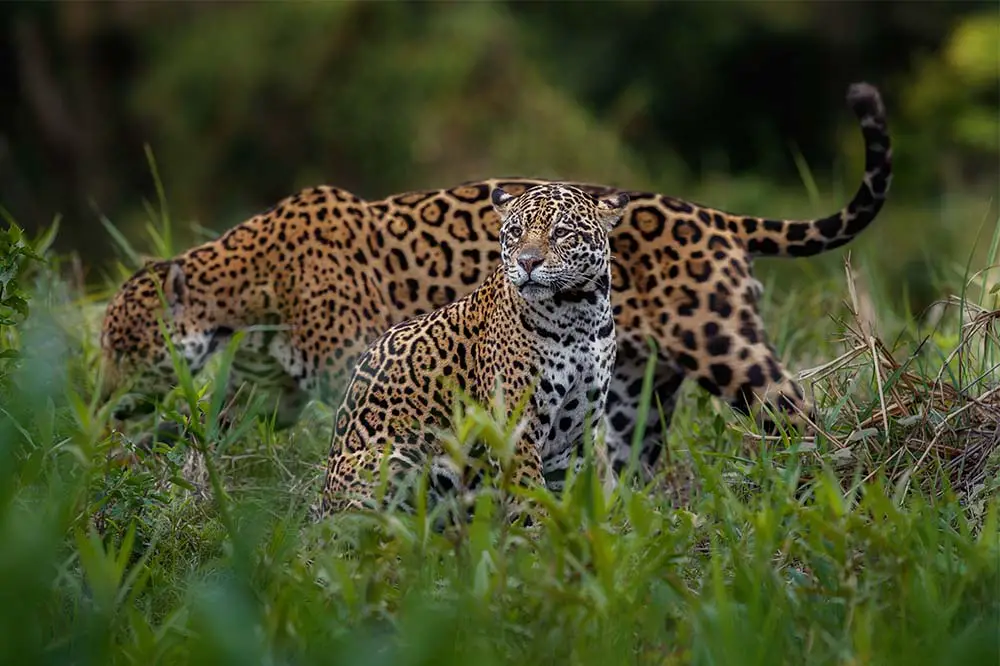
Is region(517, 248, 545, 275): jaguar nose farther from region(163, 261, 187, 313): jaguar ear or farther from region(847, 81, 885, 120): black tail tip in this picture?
region(163, 261, 187, 313): jaguar ear

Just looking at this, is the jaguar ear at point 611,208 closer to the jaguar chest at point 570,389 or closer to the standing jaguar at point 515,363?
the standing jaguar at point 515,363

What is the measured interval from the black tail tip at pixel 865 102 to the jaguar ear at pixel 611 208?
1230 millimetres

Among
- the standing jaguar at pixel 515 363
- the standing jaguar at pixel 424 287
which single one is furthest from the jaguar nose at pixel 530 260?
the standing jaguar at pixel 424 287

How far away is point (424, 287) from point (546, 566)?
3.02 meters

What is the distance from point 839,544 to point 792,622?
257mm

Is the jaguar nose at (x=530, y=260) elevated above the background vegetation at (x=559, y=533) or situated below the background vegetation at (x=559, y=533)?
above

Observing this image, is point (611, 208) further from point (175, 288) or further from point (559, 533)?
point (175, 288)

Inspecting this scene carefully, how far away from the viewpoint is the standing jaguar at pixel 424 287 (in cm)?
658

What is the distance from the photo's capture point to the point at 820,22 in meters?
24.2

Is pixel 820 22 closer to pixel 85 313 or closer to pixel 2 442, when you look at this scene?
pixel 85 313

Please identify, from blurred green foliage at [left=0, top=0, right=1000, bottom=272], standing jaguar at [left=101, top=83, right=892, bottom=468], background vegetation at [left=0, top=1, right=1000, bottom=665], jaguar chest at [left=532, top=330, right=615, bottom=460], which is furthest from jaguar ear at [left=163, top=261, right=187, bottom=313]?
blurred green foliage at [left=0, top=0, right=1000, bottom=272]

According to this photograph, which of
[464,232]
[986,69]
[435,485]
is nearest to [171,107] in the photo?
[986,69]

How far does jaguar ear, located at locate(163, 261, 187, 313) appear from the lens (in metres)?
7.08

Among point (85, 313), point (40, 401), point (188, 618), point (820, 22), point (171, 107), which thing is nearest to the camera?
point (188, 618)
